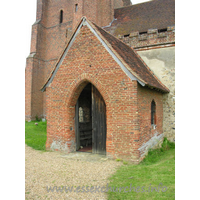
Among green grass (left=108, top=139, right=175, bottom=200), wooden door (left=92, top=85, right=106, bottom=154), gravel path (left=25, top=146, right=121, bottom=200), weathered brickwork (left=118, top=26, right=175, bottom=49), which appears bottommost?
gravel path (left=25, top=146, right=121, bottom=200)

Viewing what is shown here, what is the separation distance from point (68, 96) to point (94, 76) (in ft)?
5.36

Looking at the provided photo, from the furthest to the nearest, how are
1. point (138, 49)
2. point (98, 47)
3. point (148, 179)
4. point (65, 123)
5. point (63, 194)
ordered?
point (138, 49) → point (65, 123) → point (98, 47) → point (148, 179) → point (63, 194)

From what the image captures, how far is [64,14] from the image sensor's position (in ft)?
74.2

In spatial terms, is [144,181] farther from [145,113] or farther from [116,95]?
[116,95]

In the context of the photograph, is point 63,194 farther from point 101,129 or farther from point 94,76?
point 94,76

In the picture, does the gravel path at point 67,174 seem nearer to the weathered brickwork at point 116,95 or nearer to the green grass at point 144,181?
the green grass at point 144,181

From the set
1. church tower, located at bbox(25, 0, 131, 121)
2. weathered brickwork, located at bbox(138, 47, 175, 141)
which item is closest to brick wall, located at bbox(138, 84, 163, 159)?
weathered brickwork, located at bbox(138, 47, 175, 141)

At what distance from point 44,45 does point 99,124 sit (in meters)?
18.5

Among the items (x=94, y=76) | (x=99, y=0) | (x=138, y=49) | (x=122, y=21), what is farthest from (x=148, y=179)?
(x=99, y=0)

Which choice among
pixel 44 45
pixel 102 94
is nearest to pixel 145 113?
pixel 102 94

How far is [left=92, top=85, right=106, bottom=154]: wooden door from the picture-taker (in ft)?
28.1

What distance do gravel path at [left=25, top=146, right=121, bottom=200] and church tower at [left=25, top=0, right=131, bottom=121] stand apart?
14.8 metres

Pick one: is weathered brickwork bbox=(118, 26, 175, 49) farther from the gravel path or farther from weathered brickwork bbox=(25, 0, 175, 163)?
the gravel path

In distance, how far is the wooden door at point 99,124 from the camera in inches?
337
